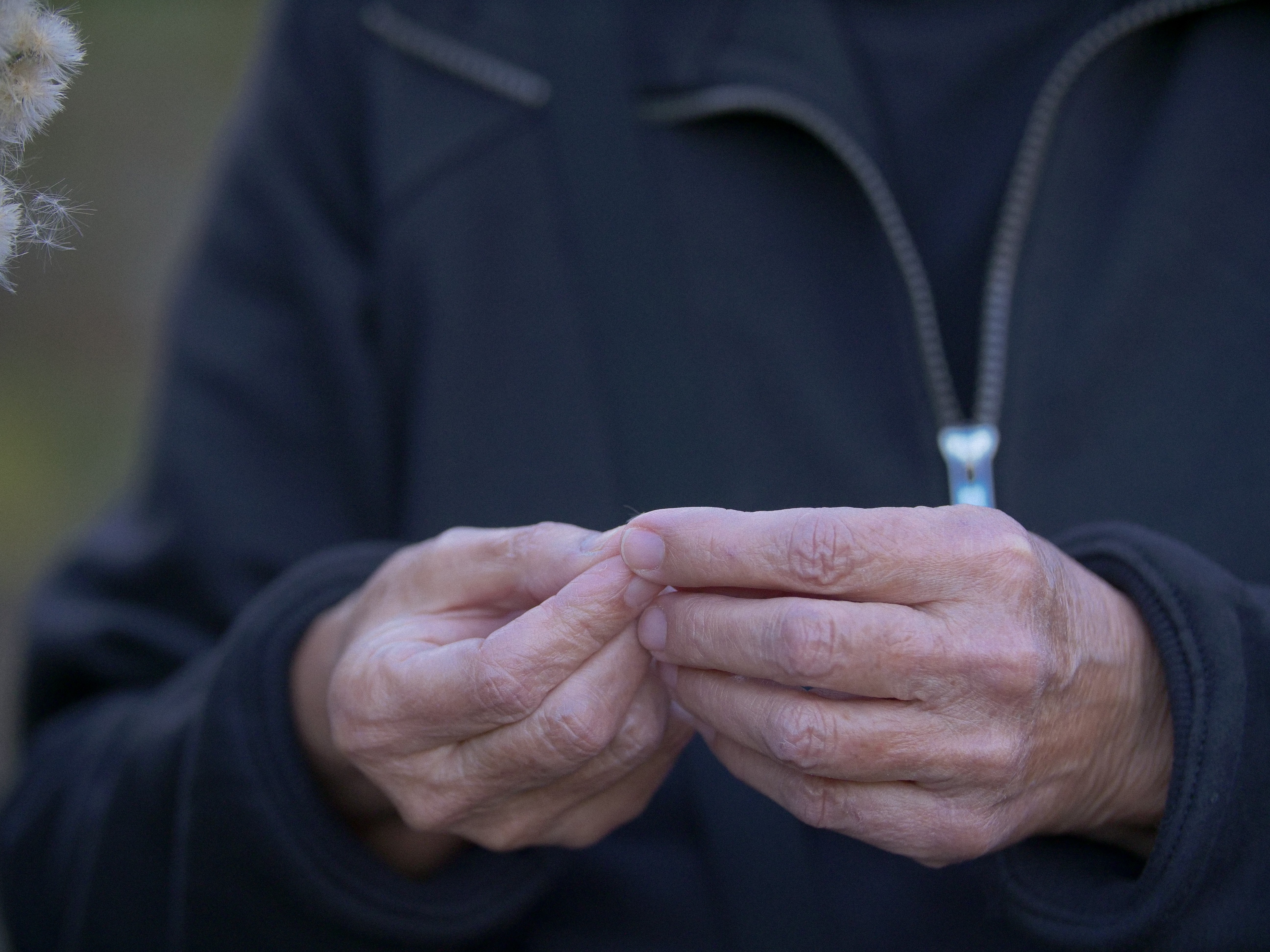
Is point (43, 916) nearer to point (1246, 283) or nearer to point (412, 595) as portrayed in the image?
point (412, 595)

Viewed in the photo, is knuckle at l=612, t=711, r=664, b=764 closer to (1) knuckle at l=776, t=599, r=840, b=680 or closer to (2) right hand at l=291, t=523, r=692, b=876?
(2) right hand at l=291, t=523, r=692, b=876

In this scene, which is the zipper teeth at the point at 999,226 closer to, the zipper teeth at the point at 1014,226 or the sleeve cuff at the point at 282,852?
the zipper teeth at the point at 1014,226

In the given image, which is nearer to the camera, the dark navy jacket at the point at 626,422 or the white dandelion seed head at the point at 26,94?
the white dandelion seed head at the point at 26,94

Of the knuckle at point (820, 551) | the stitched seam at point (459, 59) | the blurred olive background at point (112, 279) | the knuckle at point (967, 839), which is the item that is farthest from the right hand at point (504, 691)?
the blurred olive background at point (112, 279)

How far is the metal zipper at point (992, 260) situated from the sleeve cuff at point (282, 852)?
0.77 metres

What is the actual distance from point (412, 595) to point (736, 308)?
685 millimetres

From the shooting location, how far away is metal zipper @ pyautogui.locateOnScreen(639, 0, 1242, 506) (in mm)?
1351

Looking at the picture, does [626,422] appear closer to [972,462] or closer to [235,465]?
[972,462]

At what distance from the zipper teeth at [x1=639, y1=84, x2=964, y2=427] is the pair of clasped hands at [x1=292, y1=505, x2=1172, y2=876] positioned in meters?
0.44

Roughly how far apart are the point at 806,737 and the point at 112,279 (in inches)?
231

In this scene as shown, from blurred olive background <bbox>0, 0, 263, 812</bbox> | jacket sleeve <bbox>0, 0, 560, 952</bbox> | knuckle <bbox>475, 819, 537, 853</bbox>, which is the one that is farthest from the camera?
blurred olive background <bbox>0, 0, 263, 812</bbox>

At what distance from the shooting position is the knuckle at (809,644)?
85 centimetres

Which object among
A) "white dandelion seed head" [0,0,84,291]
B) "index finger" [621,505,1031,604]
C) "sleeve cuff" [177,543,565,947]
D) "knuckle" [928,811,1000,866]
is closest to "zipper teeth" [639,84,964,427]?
"index finger" [621,505,1031,604]

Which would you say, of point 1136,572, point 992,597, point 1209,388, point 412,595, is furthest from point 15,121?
point 1209,388
